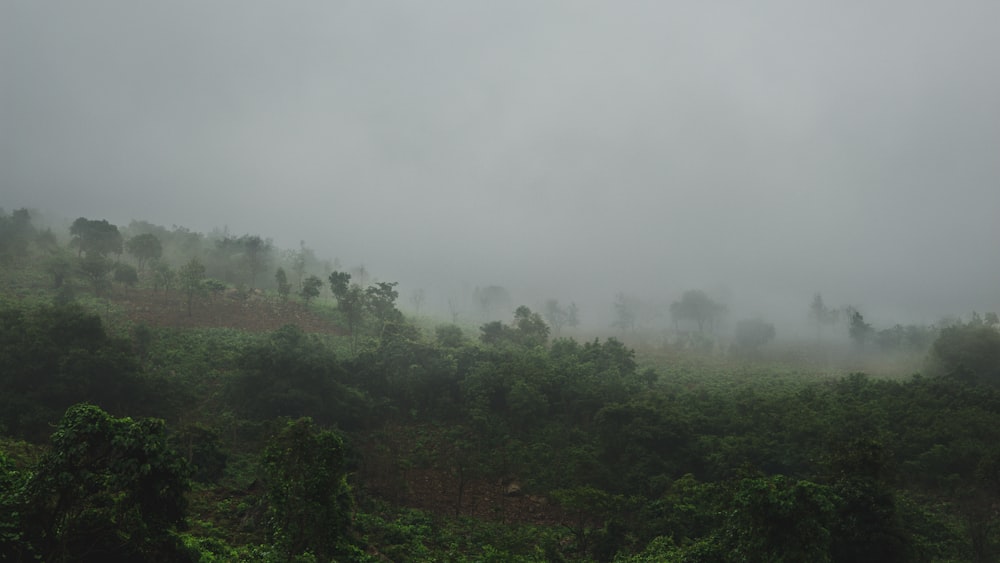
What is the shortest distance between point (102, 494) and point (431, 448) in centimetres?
2976

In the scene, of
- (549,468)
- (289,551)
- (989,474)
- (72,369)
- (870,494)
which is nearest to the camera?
(289,551)

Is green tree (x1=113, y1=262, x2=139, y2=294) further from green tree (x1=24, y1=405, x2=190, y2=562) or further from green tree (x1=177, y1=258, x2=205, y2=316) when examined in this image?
green tree (x1=24, y1=405, x2=190, y2=562)

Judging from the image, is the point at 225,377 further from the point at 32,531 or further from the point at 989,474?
the point at 989,474

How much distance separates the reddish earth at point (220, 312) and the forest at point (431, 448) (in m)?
0.57

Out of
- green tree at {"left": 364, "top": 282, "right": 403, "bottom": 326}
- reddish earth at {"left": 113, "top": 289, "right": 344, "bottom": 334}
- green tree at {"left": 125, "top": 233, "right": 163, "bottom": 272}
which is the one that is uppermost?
green tree at {"left": 125, "top": 233, "right": 163, "bottom": 272}

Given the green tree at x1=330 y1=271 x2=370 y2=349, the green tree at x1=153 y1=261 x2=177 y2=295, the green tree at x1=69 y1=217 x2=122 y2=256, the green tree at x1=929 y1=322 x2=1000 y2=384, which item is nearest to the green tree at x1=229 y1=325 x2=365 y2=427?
the green tree at x1=330 y1=271 x2=370 y2=349

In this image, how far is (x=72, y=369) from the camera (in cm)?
3206

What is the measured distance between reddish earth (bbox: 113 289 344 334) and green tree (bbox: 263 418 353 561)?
53.9 meters

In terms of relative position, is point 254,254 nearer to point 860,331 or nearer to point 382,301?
point 382,301

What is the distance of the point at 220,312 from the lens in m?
67.9

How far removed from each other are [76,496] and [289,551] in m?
6.34

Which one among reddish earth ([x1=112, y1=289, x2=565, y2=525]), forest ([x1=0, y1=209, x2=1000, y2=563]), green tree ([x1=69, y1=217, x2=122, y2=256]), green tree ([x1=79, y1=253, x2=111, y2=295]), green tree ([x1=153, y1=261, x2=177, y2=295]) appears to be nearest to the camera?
forest ([x1=0, y1=209, x2=1000, y2=563])

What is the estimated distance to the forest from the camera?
12641 millimetres

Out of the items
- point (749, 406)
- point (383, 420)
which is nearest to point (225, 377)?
point (383, 420)
